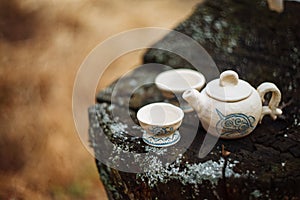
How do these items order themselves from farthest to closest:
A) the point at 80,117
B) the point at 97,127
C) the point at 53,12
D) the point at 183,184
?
the point at 53,12
the point at 80,117
the point at 97,127
the point at 183,184

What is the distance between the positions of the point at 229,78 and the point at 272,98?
9.5 inches

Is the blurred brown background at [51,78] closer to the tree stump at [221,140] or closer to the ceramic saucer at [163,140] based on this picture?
the tree stump at [221,140]

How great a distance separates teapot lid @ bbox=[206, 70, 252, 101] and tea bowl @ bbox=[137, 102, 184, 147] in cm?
19

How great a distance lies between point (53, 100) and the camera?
3631 millimetres

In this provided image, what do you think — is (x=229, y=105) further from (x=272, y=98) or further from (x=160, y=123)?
(x=160, y=123)

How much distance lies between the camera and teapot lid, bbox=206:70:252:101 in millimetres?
1928

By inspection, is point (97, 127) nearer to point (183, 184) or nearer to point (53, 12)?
point (183, 184)

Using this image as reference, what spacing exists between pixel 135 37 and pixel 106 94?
5.00 ft

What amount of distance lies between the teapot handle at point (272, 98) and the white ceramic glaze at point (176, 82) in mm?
411

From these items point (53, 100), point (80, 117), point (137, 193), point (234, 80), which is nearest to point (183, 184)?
point (137, 193)

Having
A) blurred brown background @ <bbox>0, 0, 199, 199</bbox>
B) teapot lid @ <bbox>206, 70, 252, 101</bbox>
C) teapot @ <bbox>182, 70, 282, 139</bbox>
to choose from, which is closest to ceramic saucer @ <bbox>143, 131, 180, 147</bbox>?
teapot @ <bbox>182, 70, 282, 139</bbox>

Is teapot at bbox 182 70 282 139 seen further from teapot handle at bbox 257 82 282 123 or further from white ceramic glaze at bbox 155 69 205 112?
white ceramic glaze at bbox 155 69 205 112

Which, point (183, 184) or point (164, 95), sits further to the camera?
point (164, 95)

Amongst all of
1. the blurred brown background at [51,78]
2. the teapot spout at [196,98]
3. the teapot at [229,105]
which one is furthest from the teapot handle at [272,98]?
the blurred brown background at [51,78]
